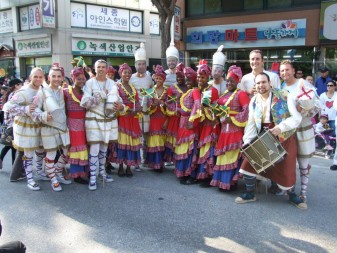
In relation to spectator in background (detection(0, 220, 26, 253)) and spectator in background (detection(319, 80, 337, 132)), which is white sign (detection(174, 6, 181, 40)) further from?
spectator in background (detection(0, 220, 26, 253))

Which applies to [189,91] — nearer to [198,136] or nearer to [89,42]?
[198,136]

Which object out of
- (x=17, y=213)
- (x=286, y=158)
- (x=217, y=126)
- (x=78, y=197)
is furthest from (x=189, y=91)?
(x=17, y=213)

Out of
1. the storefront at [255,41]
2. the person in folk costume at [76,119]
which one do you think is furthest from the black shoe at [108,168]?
the storefront at [255,41]

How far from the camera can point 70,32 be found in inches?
702

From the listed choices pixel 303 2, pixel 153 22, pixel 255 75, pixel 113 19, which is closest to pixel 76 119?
pixel 255 75

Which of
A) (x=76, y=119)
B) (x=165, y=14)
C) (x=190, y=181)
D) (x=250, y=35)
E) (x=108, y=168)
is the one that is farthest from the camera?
(x=250, y=35)

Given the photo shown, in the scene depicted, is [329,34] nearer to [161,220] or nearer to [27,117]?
[161,220]

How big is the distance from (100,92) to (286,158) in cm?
261

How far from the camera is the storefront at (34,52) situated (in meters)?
17.8

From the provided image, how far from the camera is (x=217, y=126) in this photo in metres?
4.82

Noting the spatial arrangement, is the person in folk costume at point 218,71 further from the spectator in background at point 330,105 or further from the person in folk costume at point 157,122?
the spectator in background at point 330,105

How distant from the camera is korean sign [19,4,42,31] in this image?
1769cm

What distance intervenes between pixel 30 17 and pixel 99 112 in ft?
51.4

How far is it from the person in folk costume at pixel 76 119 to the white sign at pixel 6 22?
17.1m
